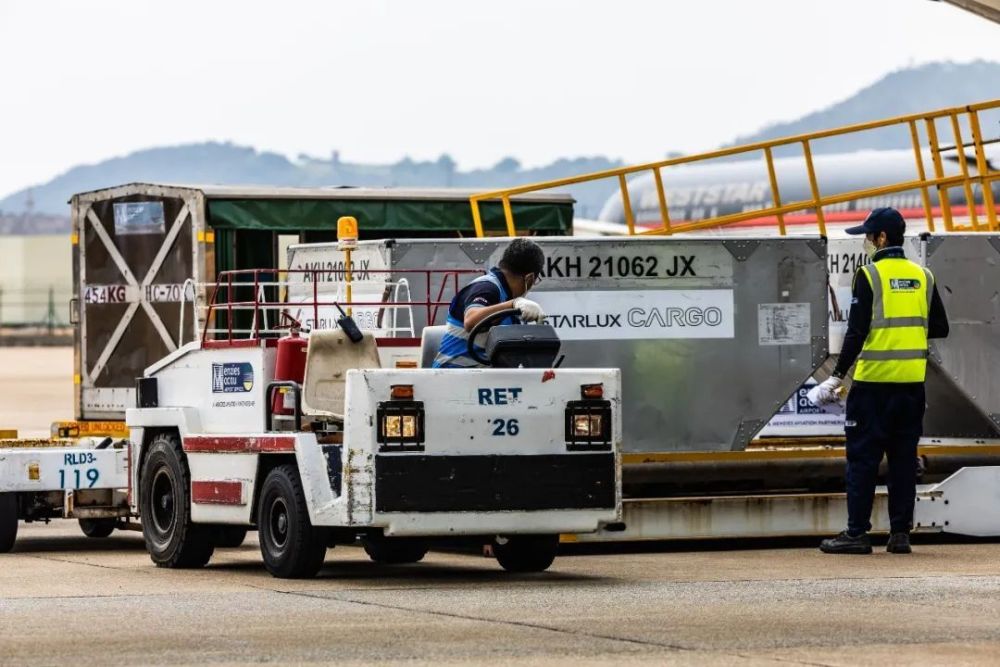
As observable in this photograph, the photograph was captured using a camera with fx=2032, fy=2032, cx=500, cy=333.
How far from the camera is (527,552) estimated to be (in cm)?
1193

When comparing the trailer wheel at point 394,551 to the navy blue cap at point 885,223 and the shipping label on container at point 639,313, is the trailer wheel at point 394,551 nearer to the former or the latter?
the shipping label on container at point 639,313

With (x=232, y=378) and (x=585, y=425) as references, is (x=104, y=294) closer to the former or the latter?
(x=232, y=378)

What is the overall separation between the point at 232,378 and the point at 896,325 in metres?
4.12

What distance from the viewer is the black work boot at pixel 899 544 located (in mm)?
12797

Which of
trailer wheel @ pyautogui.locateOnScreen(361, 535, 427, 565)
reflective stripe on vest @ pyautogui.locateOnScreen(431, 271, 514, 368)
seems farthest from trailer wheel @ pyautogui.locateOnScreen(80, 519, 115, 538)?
reflective stripe on vest @ pyautogui.locateOnScreen(431, 271, 514, 368)

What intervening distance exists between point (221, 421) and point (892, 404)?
163 inches

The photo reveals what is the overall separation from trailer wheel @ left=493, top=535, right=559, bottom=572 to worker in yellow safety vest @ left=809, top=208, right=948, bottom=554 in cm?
205

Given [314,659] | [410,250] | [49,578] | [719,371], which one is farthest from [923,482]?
[314,659]

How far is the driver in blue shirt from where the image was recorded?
11141 millimetres

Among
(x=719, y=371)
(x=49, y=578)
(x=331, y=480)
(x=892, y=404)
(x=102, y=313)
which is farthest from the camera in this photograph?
(x=102, y=313)

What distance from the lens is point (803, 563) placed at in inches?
483

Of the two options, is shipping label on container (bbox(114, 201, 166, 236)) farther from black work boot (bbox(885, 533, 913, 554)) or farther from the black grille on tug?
the black grille on tug

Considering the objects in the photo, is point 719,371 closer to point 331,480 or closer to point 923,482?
point 923,482

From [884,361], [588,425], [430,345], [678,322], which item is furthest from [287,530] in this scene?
[884,361]
